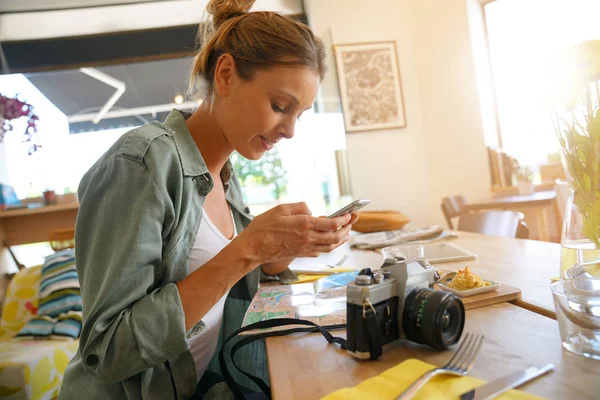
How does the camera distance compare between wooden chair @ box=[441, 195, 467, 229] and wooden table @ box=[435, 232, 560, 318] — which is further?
wooden chair @ box=[441, 195, 467, 229]

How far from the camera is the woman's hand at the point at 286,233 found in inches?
32.6

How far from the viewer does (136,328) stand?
730 millimetres

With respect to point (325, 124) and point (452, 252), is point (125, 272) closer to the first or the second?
point (452, 252)

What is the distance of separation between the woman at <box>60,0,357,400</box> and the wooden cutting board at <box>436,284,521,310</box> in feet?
0.86

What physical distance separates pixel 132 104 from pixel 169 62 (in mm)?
721

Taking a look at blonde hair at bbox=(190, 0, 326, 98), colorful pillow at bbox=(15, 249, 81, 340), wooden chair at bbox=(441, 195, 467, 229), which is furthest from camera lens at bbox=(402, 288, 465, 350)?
wooden chair at bbox=(441, 195, 467, 229)

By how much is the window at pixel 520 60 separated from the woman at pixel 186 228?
3.35 meters

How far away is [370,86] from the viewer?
3990 mm

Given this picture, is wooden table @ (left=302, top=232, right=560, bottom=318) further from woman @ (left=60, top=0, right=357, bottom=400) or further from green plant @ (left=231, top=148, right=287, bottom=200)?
green plant @ (left=231, top=148, right=287, bottom=200)

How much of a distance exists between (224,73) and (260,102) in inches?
4.7

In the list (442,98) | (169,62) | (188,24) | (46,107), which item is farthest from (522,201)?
(46,107)

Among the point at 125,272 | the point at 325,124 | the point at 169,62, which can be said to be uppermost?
the point at 169,62

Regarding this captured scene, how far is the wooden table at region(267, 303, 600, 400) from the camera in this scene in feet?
1.73

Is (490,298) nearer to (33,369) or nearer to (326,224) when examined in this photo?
(326,224)
